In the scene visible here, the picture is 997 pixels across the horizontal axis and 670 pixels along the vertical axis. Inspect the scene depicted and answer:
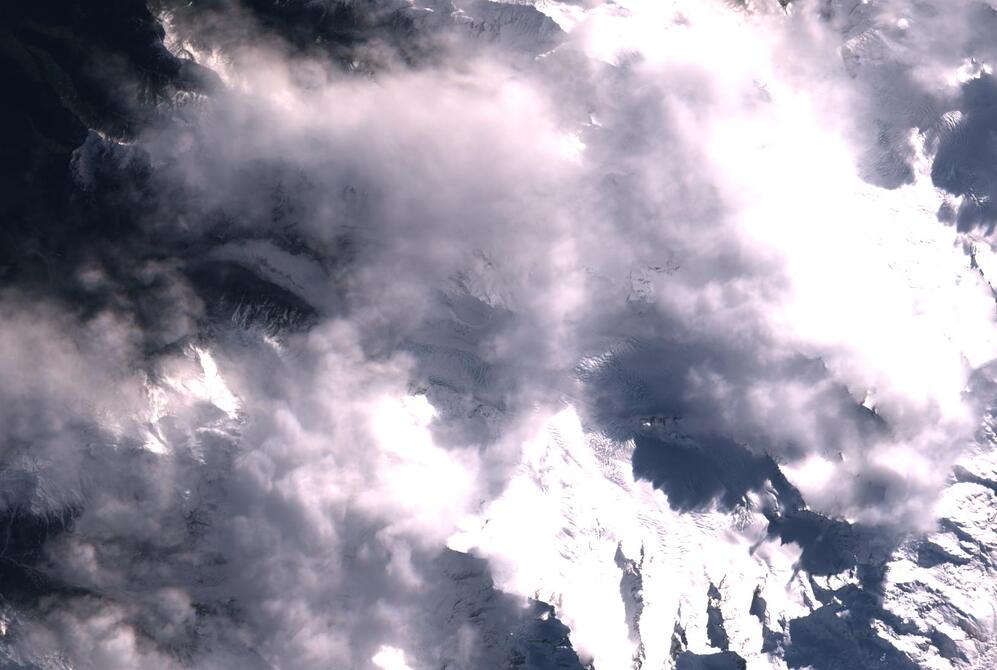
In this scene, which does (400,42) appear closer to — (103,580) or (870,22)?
(870,22)

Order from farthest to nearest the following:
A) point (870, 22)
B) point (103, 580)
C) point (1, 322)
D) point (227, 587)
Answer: point (870, 22), point (227, 587), point (103, 580), point (1, 322)

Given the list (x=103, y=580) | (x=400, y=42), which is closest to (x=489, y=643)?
(x=103, y=580)

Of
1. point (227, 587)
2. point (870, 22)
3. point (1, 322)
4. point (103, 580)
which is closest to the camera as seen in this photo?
point (1, 322)

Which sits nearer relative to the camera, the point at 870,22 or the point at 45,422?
the point at 45,422

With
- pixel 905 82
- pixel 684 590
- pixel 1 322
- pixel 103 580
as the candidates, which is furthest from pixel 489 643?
pixel 905 82

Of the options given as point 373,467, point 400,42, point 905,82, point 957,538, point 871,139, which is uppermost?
point 905,82

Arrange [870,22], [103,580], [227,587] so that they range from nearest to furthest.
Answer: [103,580] → [227,587] → [870,22]

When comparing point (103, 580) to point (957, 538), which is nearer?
point (103, 580)

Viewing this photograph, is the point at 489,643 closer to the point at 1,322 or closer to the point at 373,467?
the point at 373,467

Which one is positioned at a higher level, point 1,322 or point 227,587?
point 1,322
